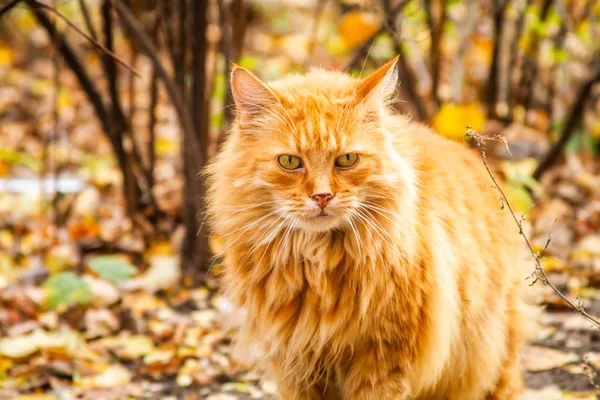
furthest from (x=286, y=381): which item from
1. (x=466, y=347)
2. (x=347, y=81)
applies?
(x=347, y=81)

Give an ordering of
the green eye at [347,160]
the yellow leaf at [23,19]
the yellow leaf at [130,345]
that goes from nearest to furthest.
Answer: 1. the green eye at [347,160]
2. the yellow leaf at [130,345]
3. the yellow leaf at [23,19]

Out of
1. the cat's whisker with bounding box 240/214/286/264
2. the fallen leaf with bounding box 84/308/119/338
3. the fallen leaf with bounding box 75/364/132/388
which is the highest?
the cat's whisker with bounding box 240/214/286/264

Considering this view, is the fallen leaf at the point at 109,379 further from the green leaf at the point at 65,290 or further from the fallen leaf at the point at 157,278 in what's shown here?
the fallen leaf at the point at 157,278

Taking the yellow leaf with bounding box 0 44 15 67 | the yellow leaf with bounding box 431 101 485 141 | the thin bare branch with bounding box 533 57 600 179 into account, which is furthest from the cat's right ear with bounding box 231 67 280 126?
the yellow leaf with bounding box 0 44 15 67

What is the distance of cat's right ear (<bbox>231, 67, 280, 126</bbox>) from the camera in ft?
8.43

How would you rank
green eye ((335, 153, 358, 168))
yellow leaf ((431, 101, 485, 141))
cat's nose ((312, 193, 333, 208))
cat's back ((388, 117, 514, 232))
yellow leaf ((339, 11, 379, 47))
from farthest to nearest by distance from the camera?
yellow leaf ((339, 11, 379, 47)), yellow leaf ((431, 101, 485, 141)), cat's back ((388, 117, 514, 232)), green eye ((335, 153, 358, 168)), cat's nose ((312, 193, 333, 208))

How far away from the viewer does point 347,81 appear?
8.99ft

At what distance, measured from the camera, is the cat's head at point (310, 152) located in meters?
2.49

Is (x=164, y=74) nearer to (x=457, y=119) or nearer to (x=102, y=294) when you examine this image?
(x=102, y=294)

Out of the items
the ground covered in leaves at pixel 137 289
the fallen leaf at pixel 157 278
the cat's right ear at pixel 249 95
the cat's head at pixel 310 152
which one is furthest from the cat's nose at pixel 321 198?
the fallen leaf at pixel 157 278

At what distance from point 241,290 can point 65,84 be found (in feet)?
16.7

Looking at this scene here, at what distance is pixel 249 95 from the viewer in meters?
2.64

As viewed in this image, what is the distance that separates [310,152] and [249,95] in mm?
323

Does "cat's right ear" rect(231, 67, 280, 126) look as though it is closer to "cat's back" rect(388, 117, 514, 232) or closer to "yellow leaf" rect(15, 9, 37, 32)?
"cat's back" rect(388, 117, 514, 232)
